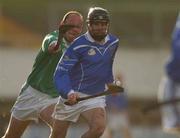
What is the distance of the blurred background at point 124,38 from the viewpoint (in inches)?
1184

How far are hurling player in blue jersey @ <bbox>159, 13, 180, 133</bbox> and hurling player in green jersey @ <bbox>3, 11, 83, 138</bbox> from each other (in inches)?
48.9

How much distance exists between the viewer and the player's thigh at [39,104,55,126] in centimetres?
1356

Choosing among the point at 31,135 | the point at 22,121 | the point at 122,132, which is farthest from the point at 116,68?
the point at 22,121

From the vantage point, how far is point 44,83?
1360 cm

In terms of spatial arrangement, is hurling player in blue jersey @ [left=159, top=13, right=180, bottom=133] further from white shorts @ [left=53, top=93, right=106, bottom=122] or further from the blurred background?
the blurred background

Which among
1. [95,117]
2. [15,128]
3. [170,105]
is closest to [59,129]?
[95,117]

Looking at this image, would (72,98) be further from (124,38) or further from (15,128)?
(124,38)

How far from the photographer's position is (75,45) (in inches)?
488

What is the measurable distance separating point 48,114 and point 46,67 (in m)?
0.58

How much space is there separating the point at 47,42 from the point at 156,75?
18.2m

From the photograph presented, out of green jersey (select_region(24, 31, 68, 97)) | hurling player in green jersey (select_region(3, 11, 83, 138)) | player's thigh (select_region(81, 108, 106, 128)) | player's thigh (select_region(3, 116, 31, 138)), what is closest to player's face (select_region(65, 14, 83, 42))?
hurling player in green jersey (select_region(3, 11, 83, 138))

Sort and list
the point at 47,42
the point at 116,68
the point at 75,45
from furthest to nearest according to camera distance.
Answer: the point at 116,68, the point at 47,42, the point at 75,45

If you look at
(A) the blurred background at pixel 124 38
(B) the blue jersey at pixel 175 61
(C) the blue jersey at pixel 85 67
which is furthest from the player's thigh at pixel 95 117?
(A) the blurred background at pixel 124 38

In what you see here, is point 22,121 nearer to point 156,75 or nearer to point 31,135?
point 31,135
